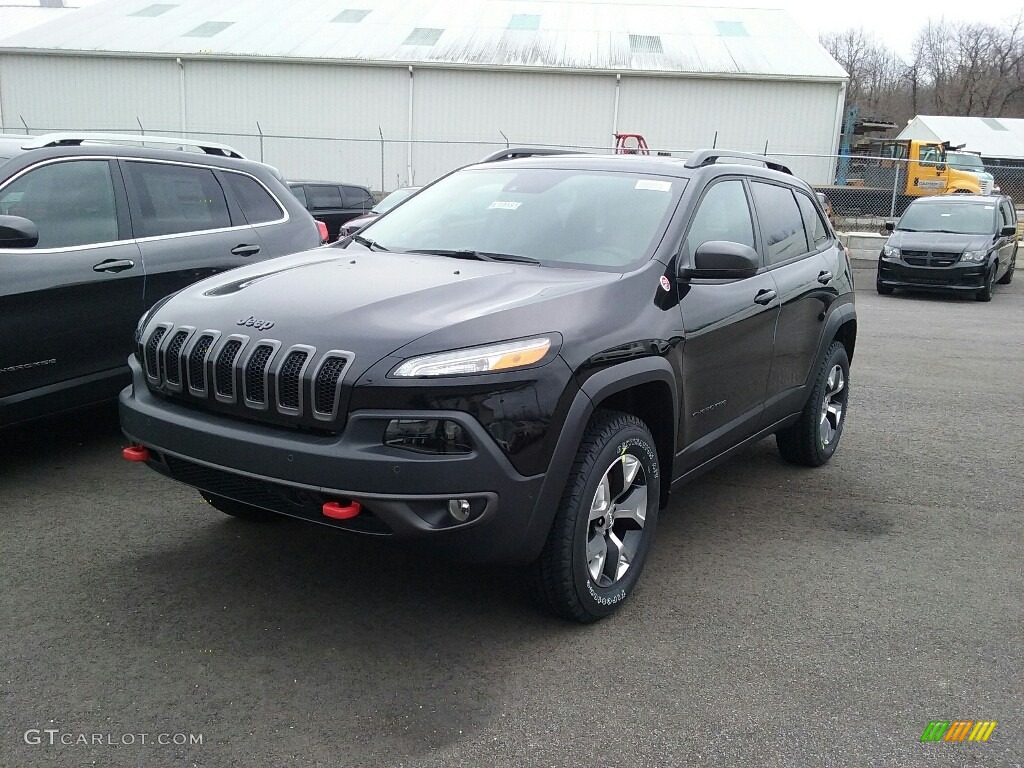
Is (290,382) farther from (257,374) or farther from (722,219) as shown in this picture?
(722,219)

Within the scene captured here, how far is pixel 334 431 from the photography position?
9.70 ft

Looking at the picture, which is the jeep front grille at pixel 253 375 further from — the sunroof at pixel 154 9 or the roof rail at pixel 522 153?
the sunroof at pixel 154 9

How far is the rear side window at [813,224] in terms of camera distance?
5422mm

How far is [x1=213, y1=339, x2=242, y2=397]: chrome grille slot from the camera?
3123 mm

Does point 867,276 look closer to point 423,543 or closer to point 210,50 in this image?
point 423,543

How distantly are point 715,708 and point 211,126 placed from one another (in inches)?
1205

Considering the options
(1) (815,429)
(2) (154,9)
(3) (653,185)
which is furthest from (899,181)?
(2) (154,9)

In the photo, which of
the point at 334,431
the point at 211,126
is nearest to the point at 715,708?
the point at 334,431

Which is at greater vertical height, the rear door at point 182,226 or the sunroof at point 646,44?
the sunroof at point 646,44

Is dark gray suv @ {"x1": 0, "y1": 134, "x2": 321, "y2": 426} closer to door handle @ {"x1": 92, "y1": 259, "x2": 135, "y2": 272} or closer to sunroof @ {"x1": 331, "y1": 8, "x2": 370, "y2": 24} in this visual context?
door handle @ {"x1": 92, "y1": 259, "x2": 135, "y2": 272}

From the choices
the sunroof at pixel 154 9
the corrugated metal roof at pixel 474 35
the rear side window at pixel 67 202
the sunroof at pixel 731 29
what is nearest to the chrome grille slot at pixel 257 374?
the rear side window at pixel 67 202

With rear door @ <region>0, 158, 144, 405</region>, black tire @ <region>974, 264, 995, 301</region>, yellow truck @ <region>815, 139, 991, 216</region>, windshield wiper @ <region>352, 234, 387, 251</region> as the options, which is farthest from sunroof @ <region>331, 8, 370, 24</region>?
windshield wiper @ <region>352, 234, 387, 251</region>

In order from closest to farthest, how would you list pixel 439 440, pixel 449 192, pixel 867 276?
pixel 439 440 → pixel 449 192 → pixel 867 276

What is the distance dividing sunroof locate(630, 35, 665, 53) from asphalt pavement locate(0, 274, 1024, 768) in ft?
92.7
